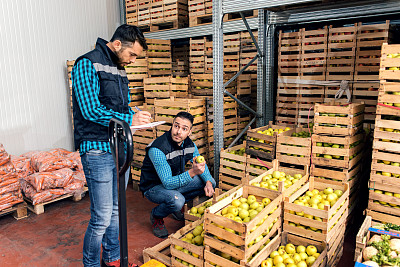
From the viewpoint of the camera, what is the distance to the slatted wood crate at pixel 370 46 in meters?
5.63

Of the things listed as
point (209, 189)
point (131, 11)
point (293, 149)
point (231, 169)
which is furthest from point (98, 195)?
point (131, 11)

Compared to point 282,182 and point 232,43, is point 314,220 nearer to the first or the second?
point 282,182

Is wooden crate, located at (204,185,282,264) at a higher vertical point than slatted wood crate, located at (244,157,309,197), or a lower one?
lower

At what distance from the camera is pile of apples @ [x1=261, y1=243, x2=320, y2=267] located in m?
3.01

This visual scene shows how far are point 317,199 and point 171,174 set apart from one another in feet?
6.02

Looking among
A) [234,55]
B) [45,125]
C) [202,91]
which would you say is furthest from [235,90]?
[45,125]

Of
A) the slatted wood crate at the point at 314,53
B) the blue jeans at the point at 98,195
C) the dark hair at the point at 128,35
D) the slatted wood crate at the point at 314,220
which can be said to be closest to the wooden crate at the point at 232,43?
the slatted wood crate at the point at 314,53

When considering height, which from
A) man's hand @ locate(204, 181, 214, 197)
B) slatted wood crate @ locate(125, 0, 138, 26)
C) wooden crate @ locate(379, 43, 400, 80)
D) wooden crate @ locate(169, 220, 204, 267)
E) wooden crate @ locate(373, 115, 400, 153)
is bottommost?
wooden crate @ locate(169, 220, 204, 267)

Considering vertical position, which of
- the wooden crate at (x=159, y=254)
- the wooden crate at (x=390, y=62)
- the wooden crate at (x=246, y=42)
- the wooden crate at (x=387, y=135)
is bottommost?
the wooden crate at (x=159, y=254)

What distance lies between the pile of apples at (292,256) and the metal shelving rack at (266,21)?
2642 mm

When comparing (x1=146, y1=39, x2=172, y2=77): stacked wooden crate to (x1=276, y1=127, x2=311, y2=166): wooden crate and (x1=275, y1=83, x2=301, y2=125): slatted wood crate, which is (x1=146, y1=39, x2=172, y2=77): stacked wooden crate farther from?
(x1=276, y1=127, x2=311, y2=166): wooden crate

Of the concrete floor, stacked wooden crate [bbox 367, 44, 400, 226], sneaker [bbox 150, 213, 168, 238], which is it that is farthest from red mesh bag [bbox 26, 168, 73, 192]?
stacked wooden crate [bbox 367, 44, 400, 226]

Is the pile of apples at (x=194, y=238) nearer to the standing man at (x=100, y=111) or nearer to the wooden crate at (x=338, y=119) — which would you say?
the standing man at (x=100, y=111)

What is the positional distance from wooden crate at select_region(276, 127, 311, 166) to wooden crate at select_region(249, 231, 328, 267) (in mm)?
1386
